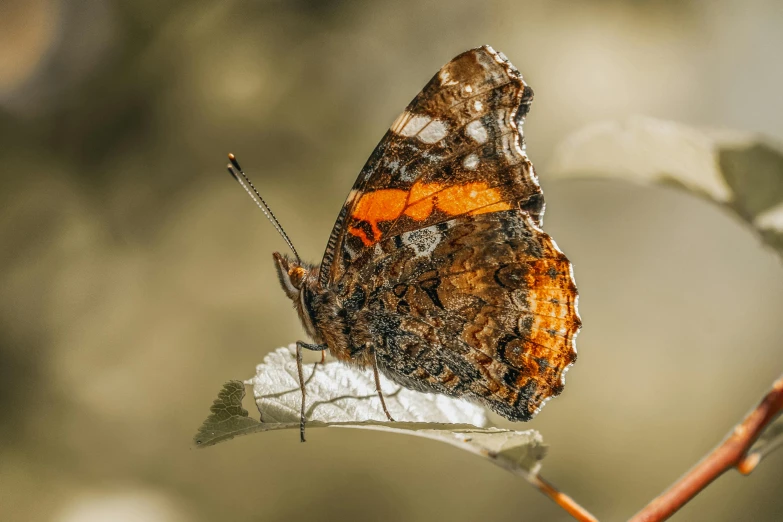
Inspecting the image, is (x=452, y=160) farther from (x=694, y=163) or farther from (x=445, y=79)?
(x=694, y=163)

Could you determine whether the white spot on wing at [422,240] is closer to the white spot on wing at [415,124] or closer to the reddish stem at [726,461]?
the white spot on wing at [415,124]

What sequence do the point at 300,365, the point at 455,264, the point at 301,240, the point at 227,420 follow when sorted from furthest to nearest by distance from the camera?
the point at 301,240 → the point at 455,264 → the point at 300,365 → the point at 227,420

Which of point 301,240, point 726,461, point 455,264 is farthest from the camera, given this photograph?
point 301,240

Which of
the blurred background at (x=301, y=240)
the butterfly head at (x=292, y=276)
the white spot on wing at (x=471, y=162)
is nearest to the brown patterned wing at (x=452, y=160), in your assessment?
the white spot on wing at (x=471, y=162)

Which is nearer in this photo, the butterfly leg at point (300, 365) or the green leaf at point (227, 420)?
the green leaf at point (227, 420)

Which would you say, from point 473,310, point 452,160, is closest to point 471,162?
point 452,160
